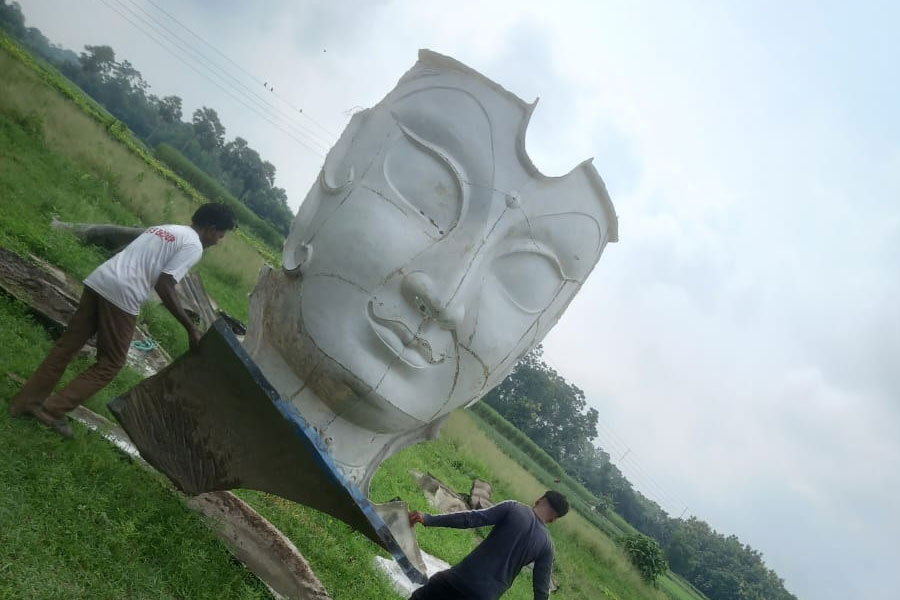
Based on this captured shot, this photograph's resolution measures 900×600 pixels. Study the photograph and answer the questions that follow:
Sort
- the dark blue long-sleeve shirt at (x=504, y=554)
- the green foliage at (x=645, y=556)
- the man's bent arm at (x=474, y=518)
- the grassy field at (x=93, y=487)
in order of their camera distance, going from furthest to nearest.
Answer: the green foliage at (x=645, y=556) < the man's bent arm at (x=474, y=518) < the dark blue long-sleeve shirt at (x=504, y=554) < the grassy field at (x=93, y=487)

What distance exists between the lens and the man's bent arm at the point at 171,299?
137 inches

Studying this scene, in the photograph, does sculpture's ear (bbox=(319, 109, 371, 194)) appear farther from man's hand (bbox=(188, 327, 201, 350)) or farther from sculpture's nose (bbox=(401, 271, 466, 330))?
man's hand (bbox=(188, 327, 201, 350))

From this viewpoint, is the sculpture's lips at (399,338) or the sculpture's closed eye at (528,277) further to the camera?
the sculpture's closed eye at (528,277)

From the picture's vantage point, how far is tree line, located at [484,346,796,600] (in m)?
53.8

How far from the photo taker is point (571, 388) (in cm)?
6106

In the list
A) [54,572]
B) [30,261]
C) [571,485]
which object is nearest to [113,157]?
[30,261]

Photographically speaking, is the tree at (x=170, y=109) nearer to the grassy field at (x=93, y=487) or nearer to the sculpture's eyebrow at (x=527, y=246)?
the grassy field at (x=93, y=487)

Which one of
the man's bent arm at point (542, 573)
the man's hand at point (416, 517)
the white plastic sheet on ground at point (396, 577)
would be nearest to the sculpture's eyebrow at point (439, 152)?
the man's hand at point (416, 517)

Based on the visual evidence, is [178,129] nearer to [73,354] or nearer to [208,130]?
[208,130]

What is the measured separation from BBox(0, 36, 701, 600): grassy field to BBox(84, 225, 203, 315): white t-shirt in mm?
819

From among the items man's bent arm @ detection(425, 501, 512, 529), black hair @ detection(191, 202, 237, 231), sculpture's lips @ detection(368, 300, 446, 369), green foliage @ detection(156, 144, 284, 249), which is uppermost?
sculpture's lips @ detection(368, 300, 446, 369)

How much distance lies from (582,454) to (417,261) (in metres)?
65.5

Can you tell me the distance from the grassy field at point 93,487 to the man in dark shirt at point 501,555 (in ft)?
3.74

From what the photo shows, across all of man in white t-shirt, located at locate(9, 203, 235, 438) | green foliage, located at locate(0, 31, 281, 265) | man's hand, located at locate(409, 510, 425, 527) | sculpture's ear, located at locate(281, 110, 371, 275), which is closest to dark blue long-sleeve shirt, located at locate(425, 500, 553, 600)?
man's hand, located at locate(409, 510, 425, 527)
